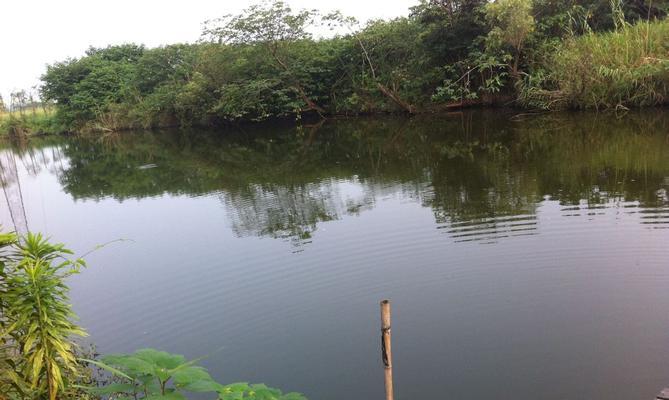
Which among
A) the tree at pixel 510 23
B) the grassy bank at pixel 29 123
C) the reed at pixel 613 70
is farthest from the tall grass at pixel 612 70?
the grassy bank at pixel 29 123

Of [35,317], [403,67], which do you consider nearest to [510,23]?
[403,67]

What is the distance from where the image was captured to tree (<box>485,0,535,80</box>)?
21203mm

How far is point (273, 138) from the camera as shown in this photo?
26469 mm

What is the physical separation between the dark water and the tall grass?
3944 millimetres

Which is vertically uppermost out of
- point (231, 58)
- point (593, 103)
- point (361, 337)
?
point (231, 58)

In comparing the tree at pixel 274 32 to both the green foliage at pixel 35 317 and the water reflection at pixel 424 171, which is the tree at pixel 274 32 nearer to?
the water reflection at pixel 424 171

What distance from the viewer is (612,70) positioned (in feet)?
62.2

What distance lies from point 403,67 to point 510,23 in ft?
24.9

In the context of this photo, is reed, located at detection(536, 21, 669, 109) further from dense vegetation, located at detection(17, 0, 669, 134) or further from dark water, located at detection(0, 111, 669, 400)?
dark water, located at detection(0, 111, 669, 400)

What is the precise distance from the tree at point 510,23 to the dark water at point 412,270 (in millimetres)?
7425

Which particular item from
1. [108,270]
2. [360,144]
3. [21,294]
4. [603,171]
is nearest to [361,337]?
[21,294]

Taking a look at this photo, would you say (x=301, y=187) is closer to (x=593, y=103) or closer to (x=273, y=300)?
(x=273, y=300)

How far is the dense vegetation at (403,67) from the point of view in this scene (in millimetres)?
20203

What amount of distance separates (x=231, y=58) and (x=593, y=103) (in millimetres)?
21207
